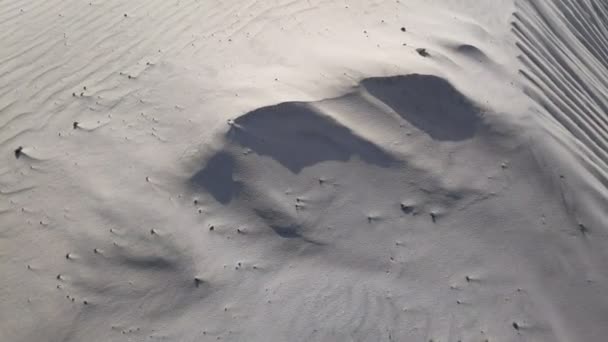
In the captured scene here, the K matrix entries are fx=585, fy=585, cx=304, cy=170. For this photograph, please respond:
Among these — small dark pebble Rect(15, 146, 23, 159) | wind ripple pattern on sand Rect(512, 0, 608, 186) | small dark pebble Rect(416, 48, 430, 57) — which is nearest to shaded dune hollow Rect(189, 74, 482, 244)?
small dark pebble Rect(416, 48, 430, 57)

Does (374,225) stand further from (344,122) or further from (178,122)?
(178,122)

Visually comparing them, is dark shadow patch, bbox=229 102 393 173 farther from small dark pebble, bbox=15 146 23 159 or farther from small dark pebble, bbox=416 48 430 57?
small dark pebble, bbox=15 146 23 159

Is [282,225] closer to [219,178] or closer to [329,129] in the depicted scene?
[219,178]

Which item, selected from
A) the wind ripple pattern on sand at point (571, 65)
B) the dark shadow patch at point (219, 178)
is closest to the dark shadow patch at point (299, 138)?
the dark shadow patch at point (219, 178)

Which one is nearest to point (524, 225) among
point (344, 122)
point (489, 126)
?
point (489, 126)

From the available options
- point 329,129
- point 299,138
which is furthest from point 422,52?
point 299,138

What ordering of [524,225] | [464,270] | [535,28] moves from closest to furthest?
[464,270]
[524,225]
[535,28]

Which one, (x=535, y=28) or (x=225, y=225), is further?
(x=535, y=28)
